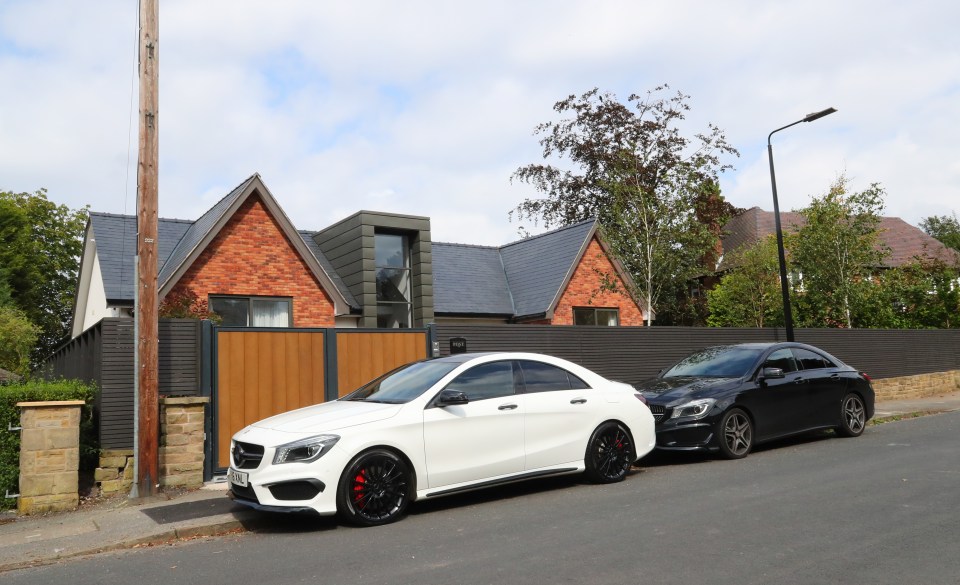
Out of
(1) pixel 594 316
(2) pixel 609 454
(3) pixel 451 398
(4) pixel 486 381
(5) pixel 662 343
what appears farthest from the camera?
(1) pixel 594 316

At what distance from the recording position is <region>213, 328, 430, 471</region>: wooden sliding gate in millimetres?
10508

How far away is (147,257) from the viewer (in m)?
9.32

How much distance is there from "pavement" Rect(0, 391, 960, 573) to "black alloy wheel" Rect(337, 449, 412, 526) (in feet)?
3.43

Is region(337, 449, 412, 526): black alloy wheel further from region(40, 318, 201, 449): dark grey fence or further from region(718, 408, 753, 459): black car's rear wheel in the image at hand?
region(718, 408, 753, 459): black car's rear wheel

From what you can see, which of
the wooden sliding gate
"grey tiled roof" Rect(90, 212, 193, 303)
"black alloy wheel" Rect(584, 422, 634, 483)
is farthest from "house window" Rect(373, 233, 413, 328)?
"black alloy wheel" Rect(584, 422, 634, 483)

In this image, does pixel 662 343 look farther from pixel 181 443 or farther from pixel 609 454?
pixel 181 443

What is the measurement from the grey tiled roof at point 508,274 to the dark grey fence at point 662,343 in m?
6.35

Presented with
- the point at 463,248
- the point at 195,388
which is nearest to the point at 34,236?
the point at 463,248

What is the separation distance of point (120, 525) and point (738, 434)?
305 inches

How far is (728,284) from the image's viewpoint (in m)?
29.4

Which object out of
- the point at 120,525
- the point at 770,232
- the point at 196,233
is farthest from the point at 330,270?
the point at 770,232

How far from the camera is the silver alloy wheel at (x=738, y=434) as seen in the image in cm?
1073

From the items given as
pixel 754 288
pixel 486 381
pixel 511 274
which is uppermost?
pixel 511 274

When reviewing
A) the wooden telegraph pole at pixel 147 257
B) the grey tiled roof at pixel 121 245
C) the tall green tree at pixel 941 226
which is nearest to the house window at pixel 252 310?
the grey tiled roof at pixel 121 245
